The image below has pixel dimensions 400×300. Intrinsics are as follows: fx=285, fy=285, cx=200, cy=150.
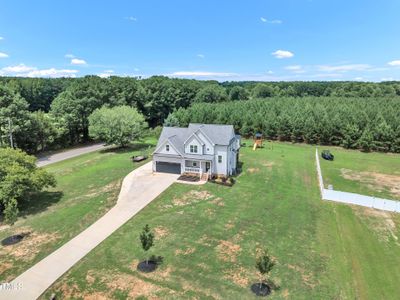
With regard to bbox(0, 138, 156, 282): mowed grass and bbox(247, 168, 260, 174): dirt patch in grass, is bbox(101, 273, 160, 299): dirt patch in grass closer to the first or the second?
bbox(0, 138, 156, 282): mowed grass

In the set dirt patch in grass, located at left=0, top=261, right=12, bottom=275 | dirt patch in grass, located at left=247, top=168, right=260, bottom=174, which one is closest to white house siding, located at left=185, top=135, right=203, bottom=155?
dirt patch in grass, located at left=247, top=168, right=260, bottom=174

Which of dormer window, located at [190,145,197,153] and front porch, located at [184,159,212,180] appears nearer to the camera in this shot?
front porch, located at [184,159,212,180]

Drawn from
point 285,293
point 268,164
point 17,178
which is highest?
point 17,178

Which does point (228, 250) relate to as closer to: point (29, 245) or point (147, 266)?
point (147, 266)

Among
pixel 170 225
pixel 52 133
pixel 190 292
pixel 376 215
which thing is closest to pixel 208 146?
pixel 170 225

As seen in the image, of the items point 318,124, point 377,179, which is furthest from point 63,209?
point 318,124

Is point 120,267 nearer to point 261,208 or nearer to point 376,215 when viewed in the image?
point 261,208

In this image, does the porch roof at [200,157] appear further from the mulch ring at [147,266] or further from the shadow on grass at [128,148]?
the shadow on grass at [128,148]
